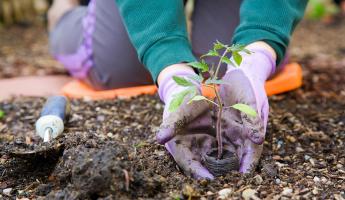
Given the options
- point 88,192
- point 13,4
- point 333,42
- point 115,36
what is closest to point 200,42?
point 115,36

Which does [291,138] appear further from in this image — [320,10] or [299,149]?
[320,10]

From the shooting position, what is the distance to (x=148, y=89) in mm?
1881

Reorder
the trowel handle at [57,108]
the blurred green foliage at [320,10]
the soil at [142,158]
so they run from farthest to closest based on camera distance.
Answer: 1. the blurred green foliage at [320,10]
2. the trowel handle at [57,108]
3. the soil at [142,158]

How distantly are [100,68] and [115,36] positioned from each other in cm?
13

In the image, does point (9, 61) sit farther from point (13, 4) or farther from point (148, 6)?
point (148, 6)

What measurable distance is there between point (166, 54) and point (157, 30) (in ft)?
0.27

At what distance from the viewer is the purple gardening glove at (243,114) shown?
116 centimetres

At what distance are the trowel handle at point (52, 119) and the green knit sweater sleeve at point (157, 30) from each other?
0.27 m

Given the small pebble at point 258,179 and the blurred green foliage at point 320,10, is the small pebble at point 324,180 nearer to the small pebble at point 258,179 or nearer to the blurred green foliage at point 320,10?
the small pebble at point 258,179

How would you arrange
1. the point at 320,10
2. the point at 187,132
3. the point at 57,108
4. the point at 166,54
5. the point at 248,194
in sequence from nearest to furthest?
the point at 248,194, the point at 187,132, the point at 166,54, the point at 57,108, the point at 320,10

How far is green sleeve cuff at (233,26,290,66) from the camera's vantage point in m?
1.38

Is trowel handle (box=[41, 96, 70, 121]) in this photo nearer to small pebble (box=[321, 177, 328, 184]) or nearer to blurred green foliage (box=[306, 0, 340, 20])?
small pebble (box=[321, 177, 328, 184])

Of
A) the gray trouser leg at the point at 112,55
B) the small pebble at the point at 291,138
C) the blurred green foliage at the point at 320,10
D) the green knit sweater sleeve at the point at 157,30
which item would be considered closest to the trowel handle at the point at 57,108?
the green knit sweater sleeve at the point at 157,30

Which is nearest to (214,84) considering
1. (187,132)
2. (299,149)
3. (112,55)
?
(187,132)
